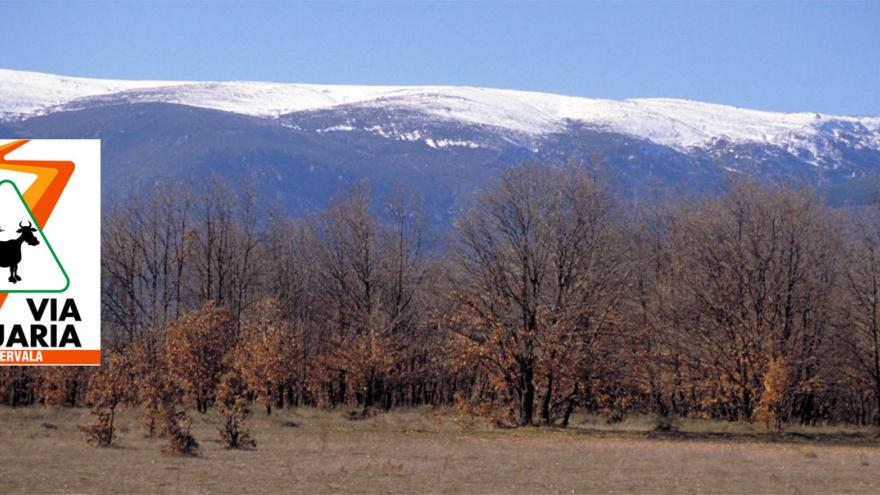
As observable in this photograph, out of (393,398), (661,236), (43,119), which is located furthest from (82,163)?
(43,119)

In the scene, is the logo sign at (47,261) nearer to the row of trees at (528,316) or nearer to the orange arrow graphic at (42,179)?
the orange arrow graphic at (42,179)

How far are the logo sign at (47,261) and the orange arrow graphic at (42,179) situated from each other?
0.06 ft

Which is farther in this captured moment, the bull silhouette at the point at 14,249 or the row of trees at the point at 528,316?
the row of trees at the point at 528,316

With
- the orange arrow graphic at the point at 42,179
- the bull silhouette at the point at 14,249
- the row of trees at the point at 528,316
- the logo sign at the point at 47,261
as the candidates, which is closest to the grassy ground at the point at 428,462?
the row of trees at the point at 528,316

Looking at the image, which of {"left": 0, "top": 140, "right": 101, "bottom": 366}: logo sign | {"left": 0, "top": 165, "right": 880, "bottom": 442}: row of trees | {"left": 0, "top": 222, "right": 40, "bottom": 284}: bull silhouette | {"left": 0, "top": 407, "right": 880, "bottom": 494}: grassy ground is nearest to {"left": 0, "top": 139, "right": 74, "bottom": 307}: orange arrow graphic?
{"left": 0, "top": 140, "right": 101, "bottom": 366}: logo sign

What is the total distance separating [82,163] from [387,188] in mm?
181144

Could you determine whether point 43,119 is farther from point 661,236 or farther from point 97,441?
point 97,441

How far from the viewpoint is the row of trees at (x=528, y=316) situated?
4456 cm

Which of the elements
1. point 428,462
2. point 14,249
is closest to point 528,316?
point 428,462

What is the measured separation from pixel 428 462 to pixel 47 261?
13.1 metres

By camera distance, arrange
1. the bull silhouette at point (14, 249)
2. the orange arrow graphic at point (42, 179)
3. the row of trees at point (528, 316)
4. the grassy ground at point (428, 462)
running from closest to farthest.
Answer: the bull silhouette at point (14, 249)
the orange arrow graphic at point (42, 179)
the grassy ground at point (428, 462)
the row of trees at point (528, 316)

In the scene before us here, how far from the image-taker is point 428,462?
2792 cm

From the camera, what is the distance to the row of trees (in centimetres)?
4456

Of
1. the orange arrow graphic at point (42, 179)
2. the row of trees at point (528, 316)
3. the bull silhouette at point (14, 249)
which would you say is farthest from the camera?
the row of trees at point (528, 316)
